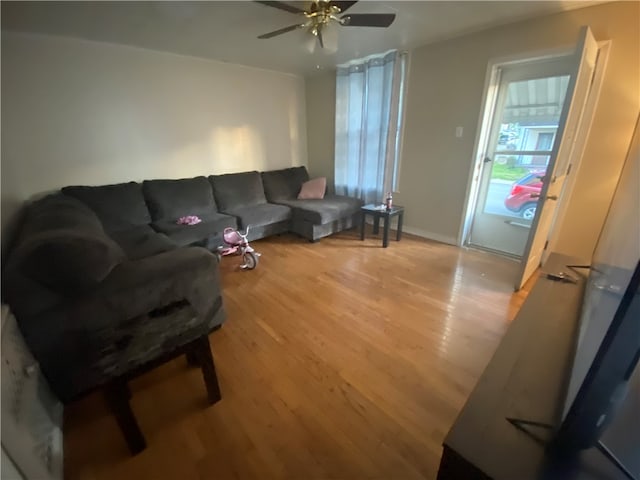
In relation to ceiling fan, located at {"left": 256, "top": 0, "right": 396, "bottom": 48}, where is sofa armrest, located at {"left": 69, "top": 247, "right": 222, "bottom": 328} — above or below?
below

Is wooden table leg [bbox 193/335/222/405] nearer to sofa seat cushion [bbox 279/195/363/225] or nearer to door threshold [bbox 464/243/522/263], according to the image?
sofa seat cushion [bbox 279/195/363/225]

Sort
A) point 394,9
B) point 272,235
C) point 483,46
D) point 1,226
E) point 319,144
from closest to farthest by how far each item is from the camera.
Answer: point 1,226 < point 394,9 < point 483,46 < point 272,235 < point 319,144

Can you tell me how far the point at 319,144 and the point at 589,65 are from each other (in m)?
3.23

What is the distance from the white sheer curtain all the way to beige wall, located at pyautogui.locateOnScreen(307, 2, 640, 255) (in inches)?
7.0

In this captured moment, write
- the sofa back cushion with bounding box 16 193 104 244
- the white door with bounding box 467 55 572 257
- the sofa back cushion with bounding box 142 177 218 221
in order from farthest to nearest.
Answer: the sofa back cushion with bounding box 142 177 218 221 → the white door with bounding box 467 55 572 257 → the sofa back cushion with bounding box 16 193 104 244

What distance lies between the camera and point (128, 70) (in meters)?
2.90

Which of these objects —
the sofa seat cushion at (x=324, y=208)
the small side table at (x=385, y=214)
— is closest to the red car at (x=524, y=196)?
the small side table at (x=385, y=214)

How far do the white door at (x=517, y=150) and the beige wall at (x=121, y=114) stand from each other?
2.96 metres

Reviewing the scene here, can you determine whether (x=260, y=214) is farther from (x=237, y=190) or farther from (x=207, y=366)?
(x=207, y=366)

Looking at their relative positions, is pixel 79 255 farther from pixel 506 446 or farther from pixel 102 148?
pixel 102 148

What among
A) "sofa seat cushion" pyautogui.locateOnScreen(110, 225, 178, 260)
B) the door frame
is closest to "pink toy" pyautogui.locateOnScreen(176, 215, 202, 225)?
"sofa seat cushion" pyautogui.locateOnScreen(110, 225, 178, 260)

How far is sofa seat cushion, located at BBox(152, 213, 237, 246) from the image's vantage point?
2758 mm

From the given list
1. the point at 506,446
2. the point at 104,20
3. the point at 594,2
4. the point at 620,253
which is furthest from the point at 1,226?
the point at 594,2

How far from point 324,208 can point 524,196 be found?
2.18 metres
